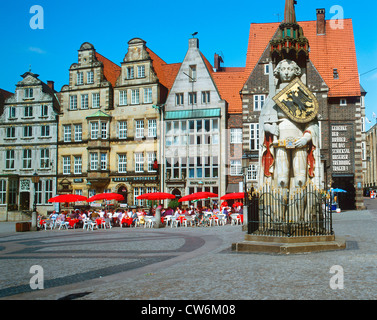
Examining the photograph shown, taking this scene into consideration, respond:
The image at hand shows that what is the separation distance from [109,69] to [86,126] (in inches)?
261

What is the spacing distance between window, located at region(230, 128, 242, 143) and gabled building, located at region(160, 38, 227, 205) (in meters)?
0.72

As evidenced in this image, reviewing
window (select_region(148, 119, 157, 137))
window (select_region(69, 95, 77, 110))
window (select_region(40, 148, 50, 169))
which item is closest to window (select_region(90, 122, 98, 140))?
window (select_region(69, 95, 77, 110))

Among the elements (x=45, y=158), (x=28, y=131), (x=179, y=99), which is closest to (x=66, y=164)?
(x=45, y=158)

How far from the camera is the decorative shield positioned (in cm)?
1202

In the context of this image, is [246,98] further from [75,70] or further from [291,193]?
[291,193]

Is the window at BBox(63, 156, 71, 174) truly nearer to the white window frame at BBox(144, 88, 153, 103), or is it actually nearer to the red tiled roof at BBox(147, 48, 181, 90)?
the white window frame at BBox(144, 88, 153, 103)

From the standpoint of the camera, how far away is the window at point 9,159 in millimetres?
45188

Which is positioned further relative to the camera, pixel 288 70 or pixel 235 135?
pixel 235 135

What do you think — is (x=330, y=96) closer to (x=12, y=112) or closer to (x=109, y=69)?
(x=109, y=69)

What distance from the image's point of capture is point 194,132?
39625mm

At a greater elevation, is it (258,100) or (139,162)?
(258,100)

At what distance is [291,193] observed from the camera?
12156 millimetres

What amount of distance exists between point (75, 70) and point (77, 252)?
3248cm

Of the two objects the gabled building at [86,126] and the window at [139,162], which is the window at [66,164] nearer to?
the gabled building at [86,126]
